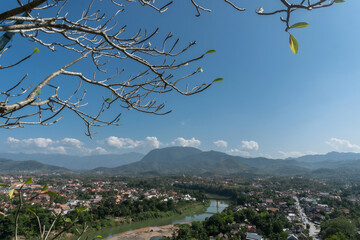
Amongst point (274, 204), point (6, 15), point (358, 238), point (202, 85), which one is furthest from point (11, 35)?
point (274, 204)

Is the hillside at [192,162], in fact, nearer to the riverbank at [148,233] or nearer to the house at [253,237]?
the riverbank at [148,233]

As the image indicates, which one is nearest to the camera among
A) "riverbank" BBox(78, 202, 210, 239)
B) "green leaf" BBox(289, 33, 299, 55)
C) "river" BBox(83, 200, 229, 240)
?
"green leaf" BBox(289, 33, 299, 55)

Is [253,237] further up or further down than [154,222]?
further up

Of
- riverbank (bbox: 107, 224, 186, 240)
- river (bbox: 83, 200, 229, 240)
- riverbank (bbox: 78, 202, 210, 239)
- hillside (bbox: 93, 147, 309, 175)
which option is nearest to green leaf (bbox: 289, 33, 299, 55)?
riverbank (bbox: 107, 224, 186, 240)

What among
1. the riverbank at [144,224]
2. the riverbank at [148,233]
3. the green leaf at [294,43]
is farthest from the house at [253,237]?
the green leaf at [294,43]

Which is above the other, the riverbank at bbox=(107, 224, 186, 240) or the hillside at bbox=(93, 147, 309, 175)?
the riverbank at bbox=(107, 224, 186, 240)

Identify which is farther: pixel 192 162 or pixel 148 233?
pixel 192 162

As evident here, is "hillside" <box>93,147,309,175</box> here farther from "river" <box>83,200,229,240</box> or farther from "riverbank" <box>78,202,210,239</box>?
"river" <box>83,200,229,240</box>

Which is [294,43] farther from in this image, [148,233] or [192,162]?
[192,162]

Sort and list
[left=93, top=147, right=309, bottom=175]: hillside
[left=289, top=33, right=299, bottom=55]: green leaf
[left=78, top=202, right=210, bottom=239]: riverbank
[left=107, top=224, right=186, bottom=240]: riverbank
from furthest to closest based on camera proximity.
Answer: [left=93, top=147, right=309, bottom=175]: hillside < [left=78, top=202, right=210, bottom=239]: riverbank < [left=107, top=224, right=186, bottom=240]: riverbank < [left=289, top=33, right=299, bottom=55]: green leaf

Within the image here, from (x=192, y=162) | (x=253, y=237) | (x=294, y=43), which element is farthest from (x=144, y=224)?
(x=192, y=162)

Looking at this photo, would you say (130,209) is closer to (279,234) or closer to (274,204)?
(279,234)
